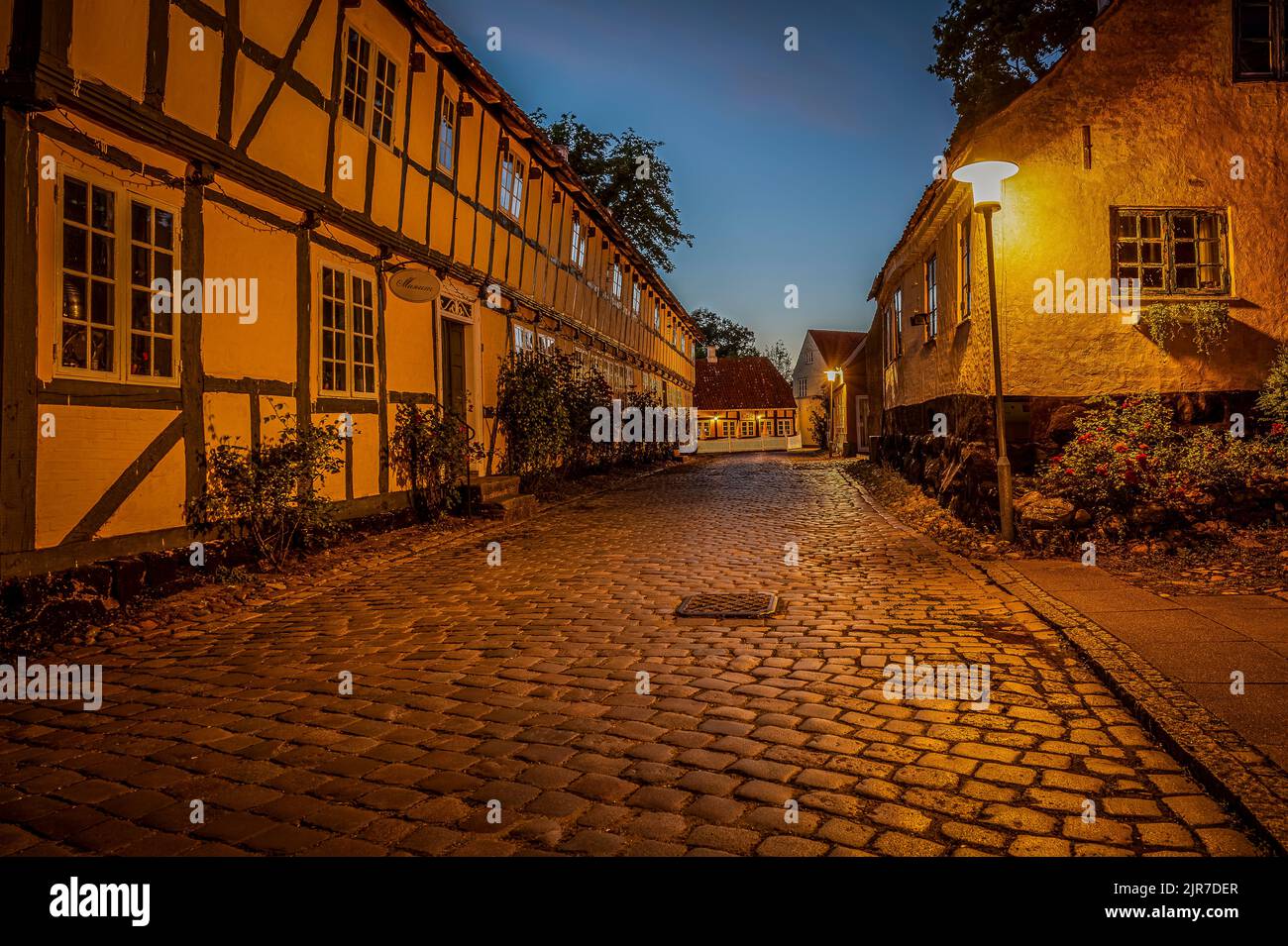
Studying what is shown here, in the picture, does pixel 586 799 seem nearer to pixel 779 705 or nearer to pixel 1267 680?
pixel 779 705

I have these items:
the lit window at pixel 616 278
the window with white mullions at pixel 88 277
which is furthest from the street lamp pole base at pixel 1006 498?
the lit window at pixel 616 278

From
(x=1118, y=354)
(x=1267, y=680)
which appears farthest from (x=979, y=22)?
(x=1267, y=680)

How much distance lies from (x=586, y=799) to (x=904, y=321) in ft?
53.1

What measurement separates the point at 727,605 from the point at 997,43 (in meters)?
22.2

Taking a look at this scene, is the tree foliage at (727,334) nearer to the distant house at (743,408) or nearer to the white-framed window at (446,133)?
the distant house at (743,408)

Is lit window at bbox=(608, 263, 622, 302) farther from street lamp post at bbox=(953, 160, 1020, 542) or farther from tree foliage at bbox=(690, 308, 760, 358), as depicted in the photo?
tree foliage at bbox=(690, 308, 760, 358)

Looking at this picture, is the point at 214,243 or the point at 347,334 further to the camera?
the point at 347,334

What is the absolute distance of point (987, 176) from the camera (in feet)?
27.9

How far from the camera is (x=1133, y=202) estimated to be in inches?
395

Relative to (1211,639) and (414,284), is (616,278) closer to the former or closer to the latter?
(414,284)

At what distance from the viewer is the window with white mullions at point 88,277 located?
5.78 m

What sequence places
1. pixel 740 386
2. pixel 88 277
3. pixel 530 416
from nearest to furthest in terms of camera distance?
pixel 88 277 → pixel 530 416 → pixel 740 386

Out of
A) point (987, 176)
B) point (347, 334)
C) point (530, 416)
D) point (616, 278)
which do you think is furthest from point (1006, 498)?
point (616, 278)

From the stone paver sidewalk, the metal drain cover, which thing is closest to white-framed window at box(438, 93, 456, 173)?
the metal drain cover
